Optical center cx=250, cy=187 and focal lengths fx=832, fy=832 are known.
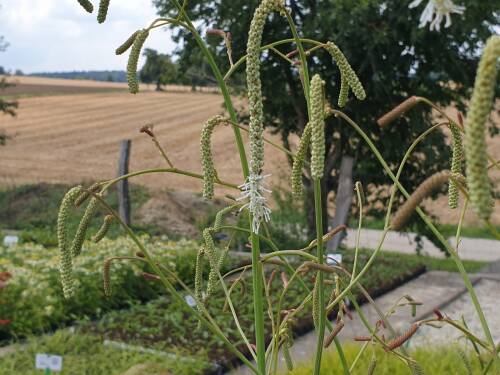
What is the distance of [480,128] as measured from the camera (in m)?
0.74

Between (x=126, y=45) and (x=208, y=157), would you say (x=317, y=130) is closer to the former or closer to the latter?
(x=208, y=157)

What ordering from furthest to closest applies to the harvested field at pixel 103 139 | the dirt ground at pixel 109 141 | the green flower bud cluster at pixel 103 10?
the harvested field at pixel 103 139 → the dirt ground at pixel 109 141 → the green flower bud cluster at pixel 103 10

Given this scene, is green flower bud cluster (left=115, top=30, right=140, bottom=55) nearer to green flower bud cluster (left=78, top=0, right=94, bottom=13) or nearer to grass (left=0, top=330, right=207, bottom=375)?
green flower bud cluster (left=78, top=0, right=94, bottom=13)

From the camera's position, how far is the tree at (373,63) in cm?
884

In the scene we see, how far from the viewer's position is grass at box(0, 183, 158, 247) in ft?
37.3

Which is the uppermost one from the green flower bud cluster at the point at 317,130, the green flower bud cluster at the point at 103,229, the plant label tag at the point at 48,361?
the green flower bud cluster at the point at 317,130

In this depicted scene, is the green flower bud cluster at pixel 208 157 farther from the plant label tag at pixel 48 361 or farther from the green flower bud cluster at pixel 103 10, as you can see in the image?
the plant label tag at pixel 48 361

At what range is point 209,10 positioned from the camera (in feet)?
32.9

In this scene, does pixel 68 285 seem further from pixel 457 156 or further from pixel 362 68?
pixel 362 68

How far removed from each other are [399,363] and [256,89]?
3665 millimetres

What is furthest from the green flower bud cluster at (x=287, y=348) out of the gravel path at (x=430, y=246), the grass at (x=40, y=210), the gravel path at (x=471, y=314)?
the gravel path at (x=430, y=246)

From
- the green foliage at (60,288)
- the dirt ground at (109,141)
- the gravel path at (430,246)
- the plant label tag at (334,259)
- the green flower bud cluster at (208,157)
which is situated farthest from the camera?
the dirt ground at (109,141)

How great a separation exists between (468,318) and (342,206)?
2178 mm

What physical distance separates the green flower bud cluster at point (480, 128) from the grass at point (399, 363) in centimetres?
Result: 356
